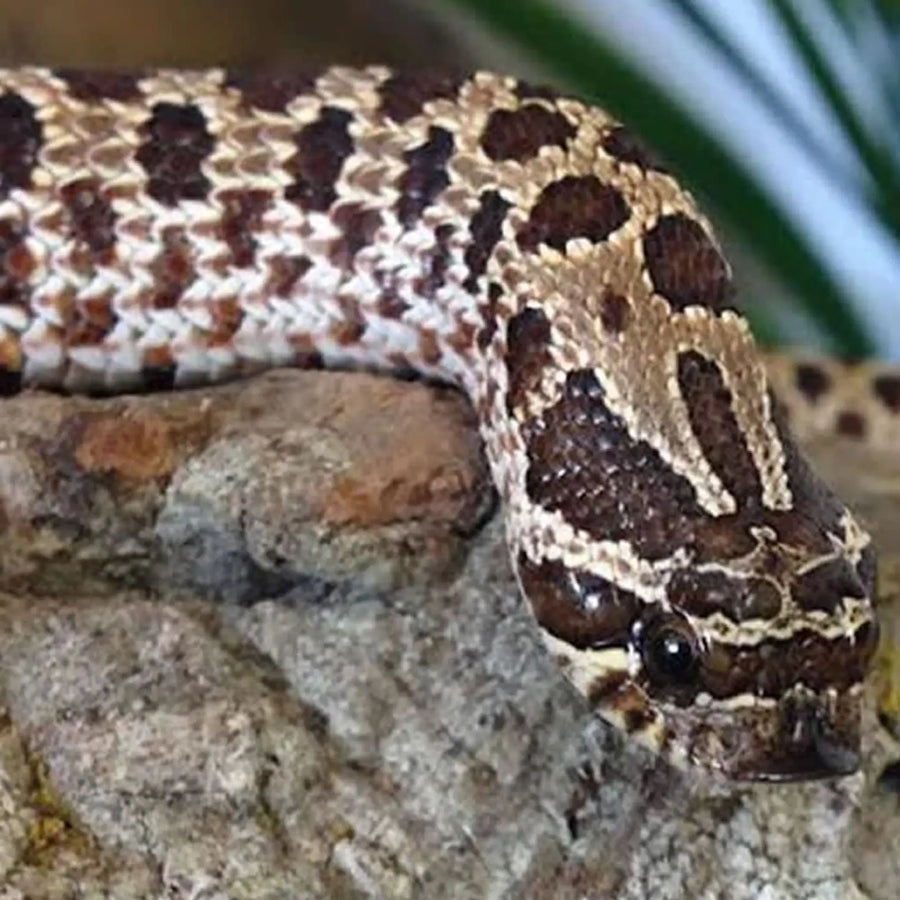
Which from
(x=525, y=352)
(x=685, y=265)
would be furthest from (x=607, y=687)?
(x=685, y=265)

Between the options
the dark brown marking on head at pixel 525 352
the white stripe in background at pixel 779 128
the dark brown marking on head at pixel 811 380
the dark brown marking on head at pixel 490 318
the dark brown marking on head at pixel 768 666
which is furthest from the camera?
the white stripe in background at pixel 779 128

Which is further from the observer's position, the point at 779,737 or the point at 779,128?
the point at 779,128

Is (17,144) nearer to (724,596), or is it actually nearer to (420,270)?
(420,270)

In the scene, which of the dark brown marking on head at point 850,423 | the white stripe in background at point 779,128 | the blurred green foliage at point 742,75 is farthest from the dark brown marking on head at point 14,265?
the white stripe in background at point 779,128

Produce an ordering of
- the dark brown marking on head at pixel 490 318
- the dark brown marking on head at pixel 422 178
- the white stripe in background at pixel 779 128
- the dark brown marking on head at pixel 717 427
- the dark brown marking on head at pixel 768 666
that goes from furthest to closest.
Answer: the white stripe in background at pixel 779 128 < the dark brown marking on head at pixel 422 178 < the dark brown marking on head at pixel 490 318 < the dark brown marking on head at pixel 717 427 < the dark brown marking on head at pixel 768 666

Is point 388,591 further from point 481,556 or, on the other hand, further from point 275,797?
point 275,797

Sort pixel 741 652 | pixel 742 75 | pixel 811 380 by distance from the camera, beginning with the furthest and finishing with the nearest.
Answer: pixel 742 75, pixel 811 380, pixel 741 652

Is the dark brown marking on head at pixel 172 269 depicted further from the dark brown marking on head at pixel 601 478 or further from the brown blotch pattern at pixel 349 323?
the dark brown marking on head at pixel 601 478
